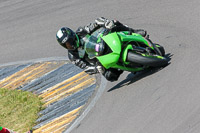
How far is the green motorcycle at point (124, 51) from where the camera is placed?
8.68 metres

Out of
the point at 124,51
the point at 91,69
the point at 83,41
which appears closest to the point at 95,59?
the point at 91,69

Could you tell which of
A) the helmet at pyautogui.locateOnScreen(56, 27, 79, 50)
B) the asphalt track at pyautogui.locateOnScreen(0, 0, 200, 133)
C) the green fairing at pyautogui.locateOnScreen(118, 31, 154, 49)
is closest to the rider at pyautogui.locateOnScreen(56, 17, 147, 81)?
the helmet at pyautogui.locateOnScreen(56, 27, 79, 50)

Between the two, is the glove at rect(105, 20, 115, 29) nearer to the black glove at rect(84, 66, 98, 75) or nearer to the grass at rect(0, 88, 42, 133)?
the black glove at rect(84, 66, 98, 75)

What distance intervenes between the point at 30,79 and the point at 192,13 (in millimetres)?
4987

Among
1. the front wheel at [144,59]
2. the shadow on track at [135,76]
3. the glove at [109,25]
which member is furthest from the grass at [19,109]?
the front wheel at [144,59]

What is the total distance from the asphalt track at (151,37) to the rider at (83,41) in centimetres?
50

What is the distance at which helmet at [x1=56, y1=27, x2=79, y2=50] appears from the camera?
942 centimetres

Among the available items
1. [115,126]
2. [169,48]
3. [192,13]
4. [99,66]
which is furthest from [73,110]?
[192,13]

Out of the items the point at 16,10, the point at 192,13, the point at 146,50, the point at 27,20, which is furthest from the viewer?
the point at 16,10

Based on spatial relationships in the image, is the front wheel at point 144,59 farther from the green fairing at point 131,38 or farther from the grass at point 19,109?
the grass at point 19,109

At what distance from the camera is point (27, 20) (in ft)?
51.6

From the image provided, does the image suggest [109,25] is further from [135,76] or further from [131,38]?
[135,76]

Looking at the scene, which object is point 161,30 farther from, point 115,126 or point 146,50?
point 115,126

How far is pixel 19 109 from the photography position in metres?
10.8
